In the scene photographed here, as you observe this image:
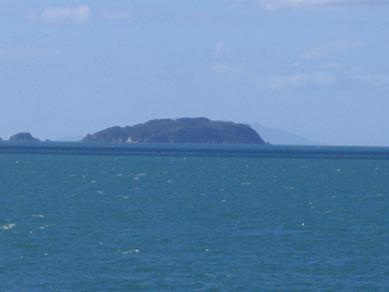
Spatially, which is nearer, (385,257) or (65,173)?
(385,257)

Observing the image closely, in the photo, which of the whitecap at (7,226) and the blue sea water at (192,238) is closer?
the blue sea water at (192,238)

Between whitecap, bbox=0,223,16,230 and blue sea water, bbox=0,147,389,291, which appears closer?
blue sea water, bbox=0,147,389,291

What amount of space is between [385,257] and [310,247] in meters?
4.16

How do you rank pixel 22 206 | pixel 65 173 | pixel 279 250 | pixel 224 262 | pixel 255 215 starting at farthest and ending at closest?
pixel 65 173 < pixel 22 206 < pixel 255 215 < pixel 279 250 < pixel 224 262

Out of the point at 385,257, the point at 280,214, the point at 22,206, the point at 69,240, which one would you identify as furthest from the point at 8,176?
the point at 385,257

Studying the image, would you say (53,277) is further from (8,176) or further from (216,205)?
(8,176)

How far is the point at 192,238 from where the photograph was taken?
55.5 meters

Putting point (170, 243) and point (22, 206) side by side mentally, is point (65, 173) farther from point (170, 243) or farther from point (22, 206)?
point (170, 243)

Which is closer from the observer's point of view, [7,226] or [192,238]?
[192,238]

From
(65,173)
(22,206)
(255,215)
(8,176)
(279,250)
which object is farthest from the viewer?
(65,173)

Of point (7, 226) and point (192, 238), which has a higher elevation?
point (7, 226)

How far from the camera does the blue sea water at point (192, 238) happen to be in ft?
141

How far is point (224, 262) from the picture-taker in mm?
47344

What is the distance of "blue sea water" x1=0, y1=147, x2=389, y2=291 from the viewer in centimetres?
4284
